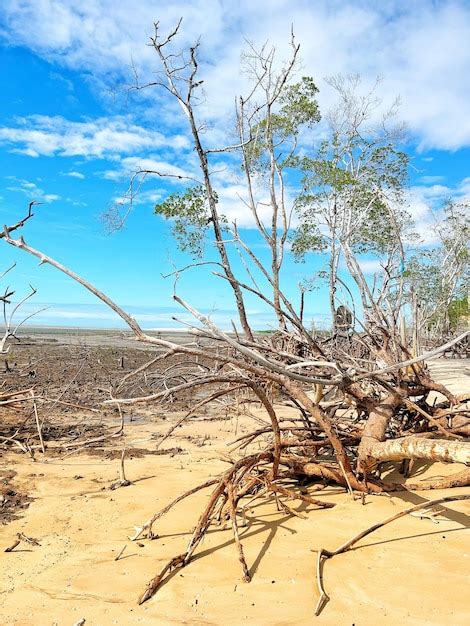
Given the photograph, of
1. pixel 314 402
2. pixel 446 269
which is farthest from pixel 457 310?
pixel 314 402

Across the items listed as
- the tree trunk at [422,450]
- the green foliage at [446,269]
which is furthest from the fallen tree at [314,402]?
the green foliage at [446,269]

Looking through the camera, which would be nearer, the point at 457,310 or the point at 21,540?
the point at 21,540

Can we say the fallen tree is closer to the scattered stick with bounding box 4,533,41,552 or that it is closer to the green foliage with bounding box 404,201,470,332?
the scattered stick with bounding box 4,533,41,552

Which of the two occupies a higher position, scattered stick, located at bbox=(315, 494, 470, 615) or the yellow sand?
scattered stick, located at bbox=(315, 494, 470, 615)

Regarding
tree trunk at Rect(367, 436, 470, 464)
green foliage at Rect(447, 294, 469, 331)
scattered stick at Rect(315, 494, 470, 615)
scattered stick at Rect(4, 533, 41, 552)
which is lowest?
scattered stick at Rect(4, 533, 41, 552)

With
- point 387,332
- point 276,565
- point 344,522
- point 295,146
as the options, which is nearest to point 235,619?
point 276,565

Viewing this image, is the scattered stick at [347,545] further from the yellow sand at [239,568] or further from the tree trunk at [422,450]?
the tree trunk at [422,450]

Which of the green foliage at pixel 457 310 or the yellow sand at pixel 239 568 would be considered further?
the green foliage at pixel 457 310

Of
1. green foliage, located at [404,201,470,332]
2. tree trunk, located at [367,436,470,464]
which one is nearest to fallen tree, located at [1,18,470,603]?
tree trunk, located at [367,436,470,464]

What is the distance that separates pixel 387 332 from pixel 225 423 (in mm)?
4722

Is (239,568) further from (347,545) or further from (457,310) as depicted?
(457,310)

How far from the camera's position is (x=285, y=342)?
6.02 meters

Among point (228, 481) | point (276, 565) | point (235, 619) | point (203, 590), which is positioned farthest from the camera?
point (228, 481)

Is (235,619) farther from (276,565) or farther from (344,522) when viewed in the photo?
(344,522)
